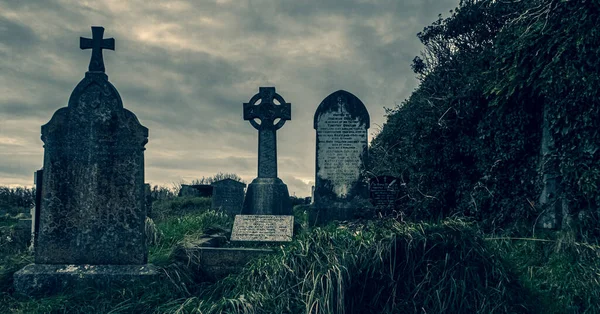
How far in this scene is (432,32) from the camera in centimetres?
1603

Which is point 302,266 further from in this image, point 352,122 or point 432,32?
point 432,32

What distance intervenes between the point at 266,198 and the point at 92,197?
5784mm

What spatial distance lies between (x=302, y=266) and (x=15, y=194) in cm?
2004

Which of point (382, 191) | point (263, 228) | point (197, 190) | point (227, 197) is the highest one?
point (197, 190)

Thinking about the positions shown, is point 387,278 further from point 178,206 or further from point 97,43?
point 178,206

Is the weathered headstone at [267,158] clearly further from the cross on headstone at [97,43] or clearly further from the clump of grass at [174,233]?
the cross on headstone at [97,43]

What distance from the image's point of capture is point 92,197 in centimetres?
671

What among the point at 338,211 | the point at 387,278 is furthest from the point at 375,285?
the point at 338,211

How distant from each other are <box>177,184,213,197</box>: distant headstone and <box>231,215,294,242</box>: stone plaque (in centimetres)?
1206

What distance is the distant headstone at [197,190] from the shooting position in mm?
21156

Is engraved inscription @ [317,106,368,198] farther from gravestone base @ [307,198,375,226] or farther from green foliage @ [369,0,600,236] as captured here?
green foliage @ [369,0,600,236]

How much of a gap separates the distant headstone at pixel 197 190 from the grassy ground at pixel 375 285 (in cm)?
1470

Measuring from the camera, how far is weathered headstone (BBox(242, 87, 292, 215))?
1210cm

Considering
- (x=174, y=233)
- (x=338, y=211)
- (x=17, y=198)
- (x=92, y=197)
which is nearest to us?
(x=92, y=197)
